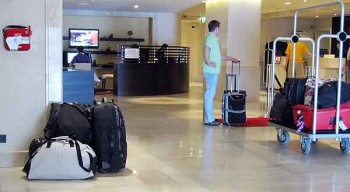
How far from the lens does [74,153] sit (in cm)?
412

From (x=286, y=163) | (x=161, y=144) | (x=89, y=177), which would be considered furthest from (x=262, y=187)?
(x=161, y=144)

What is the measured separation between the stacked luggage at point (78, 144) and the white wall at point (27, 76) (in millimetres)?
204

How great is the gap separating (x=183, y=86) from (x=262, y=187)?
979 centimetres

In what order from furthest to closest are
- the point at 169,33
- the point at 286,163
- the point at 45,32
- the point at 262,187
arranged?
the point at 169,33 < the point at 286,163 < the point at 45,32 < the point at 262,187

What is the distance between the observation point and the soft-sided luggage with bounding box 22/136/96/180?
409cm

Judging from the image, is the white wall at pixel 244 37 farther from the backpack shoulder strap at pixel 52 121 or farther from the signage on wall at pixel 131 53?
the backpack shoulder strap at pixel 52 121

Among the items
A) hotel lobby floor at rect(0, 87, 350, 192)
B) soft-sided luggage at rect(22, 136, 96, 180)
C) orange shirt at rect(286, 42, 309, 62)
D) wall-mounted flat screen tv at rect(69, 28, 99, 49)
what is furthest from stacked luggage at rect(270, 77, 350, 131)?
wall-mounted flat screen tv at rect(69, 28, 99, 49)

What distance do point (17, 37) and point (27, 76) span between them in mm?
374

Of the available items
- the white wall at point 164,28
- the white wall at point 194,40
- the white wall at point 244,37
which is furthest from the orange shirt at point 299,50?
the white wall at point 194,40

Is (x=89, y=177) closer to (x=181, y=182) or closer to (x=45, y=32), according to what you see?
(x=181, y=182)

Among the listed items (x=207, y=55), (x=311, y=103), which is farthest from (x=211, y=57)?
(x=311, y=103)

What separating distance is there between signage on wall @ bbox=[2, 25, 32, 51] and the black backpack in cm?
61

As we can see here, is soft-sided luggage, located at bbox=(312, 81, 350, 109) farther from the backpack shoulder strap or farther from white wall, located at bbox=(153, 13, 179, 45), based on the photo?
white wall, located at bbox=(153, 13, 179, 45)

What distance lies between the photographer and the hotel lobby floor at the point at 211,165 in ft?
13.4
